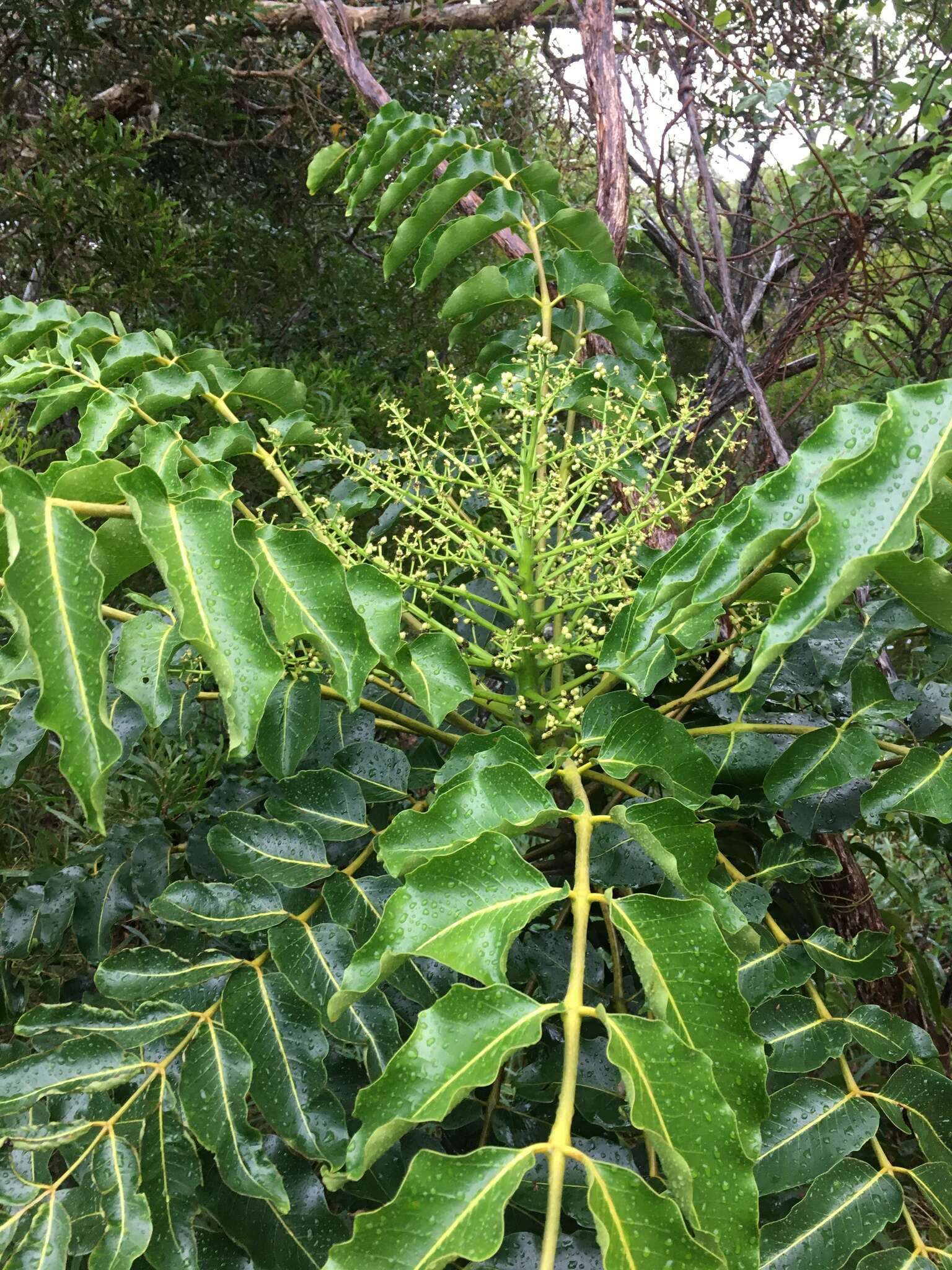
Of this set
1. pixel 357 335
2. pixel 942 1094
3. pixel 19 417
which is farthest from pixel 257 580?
pixel 357 335

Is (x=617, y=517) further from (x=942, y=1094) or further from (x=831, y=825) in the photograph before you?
(x=942, y=1094)

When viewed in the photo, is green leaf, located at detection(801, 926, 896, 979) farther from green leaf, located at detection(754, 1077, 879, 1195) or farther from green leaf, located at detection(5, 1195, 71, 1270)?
green leaf, located at detection(5, 1195, 71, 1270)

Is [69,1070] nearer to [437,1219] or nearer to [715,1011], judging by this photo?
[437,1219]

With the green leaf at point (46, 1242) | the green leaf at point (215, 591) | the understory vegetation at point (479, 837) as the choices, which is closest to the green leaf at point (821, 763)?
the understory vegetation at point (479, 837)

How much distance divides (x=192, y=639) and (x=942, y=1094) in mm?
644

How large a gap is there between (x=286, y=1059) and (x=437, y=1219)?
0.82ft

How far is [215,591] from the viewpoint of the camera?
560mm

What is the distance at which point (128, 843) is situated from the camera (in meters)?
0.95

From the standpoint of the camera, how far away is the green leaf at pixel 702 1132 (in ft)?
1.44

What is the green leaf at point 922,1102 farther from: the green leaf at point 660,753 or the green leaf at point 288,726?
the green leaf at point 288,726

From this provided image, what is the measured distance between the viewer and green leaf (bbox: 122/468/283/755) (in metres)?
0.52

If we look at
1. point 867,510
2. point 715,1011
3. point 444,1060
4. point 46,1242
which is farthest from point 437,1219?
point 867,510

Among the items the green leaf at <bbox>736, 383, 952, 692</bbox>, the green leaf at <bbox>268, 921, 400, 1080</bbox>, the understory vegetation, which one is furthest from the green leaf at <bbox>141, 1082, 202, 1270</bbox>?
the green leaf at <bbox>736, 383, 952, 692</bbox>

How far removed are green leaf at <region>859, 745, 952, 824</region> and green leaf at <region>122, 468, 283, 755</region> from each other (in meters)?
0.48
